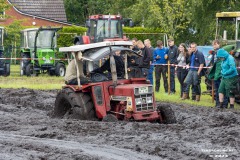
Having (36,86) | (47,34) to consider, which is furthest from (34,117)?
(47,34)

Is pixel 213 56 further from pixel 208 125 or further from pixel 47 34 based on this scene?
pixel 47 34

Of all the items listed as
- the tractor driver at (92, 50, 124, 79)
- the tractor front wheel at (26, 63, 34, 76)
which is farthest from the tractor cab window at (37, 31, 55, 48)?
the tractor driver at (92, 50, 124, 79)

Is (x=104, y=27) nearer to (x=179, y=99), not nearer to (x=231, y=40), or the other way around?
(x=231, y=40)

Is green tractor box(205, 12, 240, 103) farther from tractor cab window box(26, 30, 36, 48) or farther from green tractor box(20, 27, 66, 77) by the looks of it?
tractor cab window box(26, 30, 36, 48)

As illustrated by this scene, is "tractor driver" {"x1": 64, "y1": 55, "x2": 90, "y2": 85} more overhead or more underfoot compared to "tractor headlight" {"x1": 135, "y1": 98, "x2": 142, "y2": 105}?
more overhead

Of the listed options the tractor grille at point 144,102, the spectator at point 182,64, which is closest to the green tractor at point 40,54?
the spectator at point 182,64

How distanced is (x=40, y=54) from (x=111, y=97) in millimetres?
20363

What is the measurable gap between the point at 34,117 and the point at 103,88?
7.02ft

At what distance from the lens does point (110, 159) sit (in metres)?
10.5

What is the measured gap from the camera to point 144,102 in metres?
15.2

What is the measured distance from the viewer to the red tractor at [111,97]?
49.6 feet

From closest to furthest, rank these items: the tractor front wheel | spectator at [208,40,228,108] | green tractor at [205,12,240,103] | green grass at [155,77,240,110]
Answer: spectator at [208,40,228,108] → green grass at [155,77,240,110] → green tractor at [205,12,240,103] → the tractor front wheel

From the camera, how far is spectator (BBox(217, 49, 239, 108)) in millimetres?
18797

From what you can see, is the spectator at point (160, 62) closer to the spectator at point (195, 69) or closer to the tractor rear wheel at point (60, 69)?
the spectator at point (195, 69)
